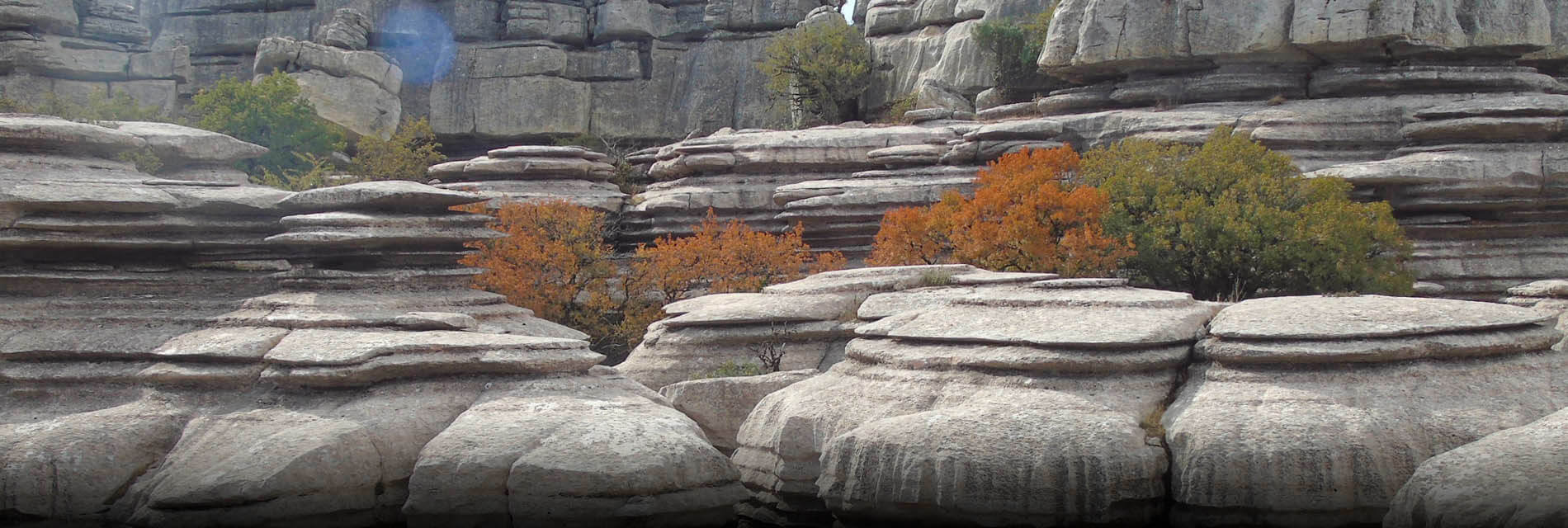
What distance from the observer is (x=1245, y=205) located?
2602 cm

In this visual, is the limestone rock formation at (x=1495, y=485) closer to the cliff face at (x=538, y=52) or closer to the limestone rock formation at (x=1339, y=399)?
the limestone rock formation at (x=1339, y=399)

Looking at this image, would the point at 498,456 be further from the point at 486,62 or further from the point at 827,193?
the point at 486,62

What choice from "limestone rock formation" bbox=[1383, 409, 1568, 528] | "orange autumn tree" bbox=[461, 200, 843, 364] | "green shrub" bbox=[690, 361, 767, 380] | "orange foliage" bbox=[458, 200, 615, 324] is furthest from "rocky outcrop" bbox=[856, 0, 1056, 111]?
"limestone rock formation" bbox=[1383, 409, 1568, 528]

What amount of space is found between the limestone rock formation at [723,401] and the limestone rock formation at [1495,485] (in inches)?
342

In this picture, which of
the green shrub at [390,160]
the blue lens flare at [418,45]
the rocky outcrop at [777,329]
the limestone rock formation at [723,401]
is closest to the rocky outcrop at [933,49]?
the green shrub at [390,160]

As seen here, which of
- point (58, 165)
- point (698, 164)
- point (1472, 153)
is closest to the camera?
point (58, 165)

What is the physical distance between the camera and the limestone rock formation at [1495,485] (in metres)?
12.7

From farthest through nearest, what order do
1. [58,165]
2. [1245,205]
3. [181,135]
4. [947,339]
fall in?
1. [181,135]
2. [1245,205]
3. [58,165]
4. [947,339]

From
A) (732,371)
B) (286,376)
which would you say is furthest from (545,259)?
(286,376)

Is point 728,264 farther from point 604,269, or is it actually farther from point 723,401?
point 723,401

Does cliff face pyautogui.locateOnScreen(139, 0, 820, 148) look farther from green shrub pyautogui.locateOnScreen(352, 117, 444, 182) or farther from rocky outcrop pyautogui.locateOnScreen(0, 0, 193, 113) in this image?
green shrub pyautogui.locateOnScreen(352, 117, 444, 182)

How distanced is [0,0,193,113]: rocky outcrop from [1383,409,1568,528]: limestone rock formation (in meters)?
43.5

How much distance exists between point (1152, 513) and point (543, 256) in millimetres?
18491

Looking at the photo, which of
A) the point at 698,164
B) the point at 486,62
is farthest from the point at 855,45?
the point at 486,62
